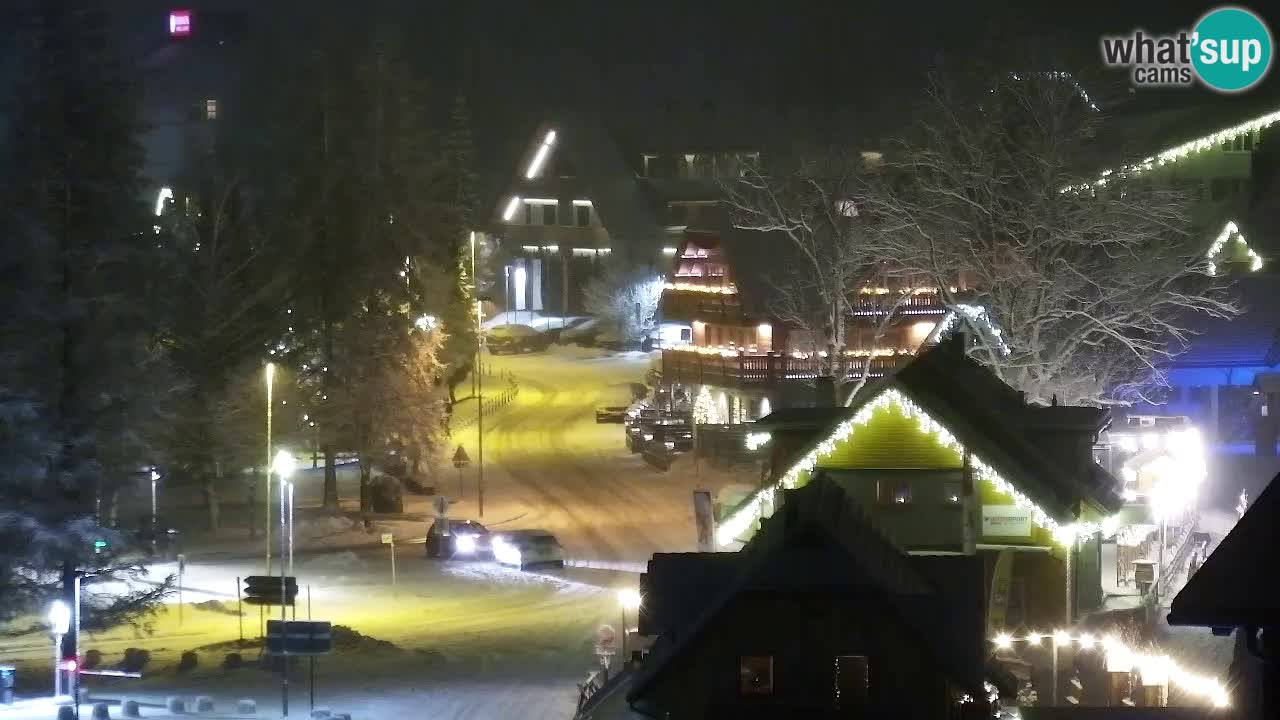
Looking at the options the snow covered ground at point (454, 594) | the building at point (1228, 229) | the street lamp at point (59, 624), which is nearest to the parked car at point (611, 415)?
the snow covered ground at point (454, 594)

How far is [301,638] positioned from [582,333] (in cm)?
7903

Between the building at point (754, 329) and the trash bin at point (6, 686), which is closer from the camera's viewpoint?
the trash bin at point (6, 686)

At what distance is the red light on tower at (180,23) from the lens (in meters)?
100

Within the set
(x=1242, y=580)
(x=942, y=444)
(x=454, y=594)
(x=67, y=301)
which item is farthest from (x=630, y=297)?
(x=1242, y=580)

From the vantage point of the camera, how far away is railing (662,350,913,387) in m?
64.4

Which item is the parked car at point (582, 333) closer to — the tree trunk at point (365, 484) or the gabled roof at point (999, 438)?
the tree trunk at point (365, 484)

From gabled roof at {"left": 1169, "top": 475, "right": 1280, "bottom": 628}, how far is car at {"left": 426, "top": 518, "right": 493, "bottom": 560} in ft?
137

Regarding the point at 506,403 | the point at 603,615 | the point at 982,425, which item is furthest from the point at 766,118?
the point at 982,425

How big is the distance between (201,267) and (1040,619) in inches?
1323

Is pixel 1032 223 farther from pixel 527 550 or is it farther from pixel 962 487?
pixel 527 550

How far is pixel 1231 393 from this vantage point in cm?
5722

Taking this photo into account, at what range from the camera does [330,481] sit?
56812mm

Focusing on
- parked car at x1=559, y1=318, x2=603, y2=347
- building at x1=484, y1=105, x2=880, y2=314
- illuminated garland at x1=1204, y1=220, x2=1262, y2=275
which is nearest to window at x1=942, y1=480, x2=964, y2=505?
illuminated garland at x1=1204, y1=220, x2=1262, y2=275

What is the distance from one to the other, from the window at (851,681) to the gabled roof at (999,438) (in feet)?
45.3
